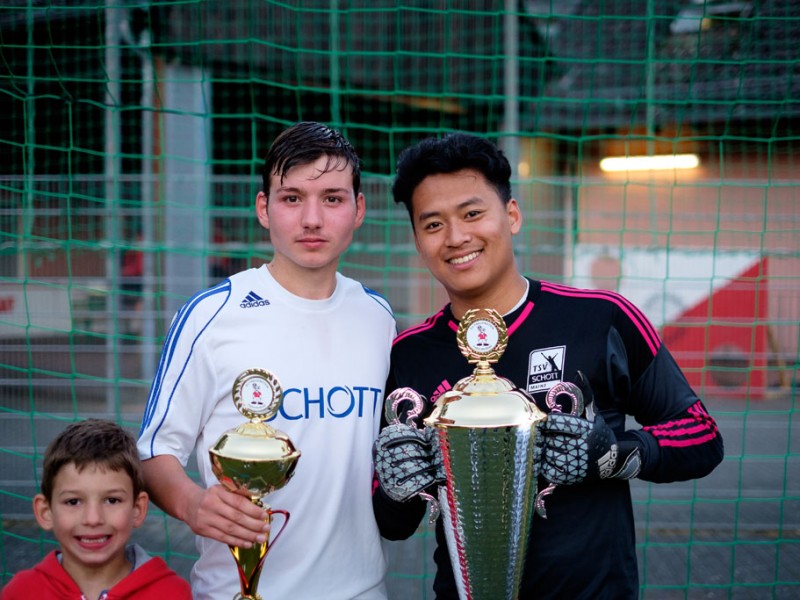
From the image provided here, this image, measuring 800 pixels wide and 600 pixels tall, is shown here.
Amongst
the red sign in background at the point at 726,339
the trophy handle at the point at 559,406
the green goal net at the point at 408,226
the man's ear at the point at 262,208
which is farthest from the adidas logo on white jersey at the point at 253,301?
the red sign in background at the point at 726,339

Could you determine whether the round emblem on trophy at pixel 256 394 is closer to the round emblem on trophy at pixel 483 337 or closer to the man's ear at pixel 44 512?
the round emblem on trophy at pixel 483 337

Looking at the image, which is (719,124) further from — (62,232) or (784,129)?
(62,232)

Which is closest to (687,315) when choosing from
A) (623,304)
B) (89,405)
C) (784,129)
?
(784,129)

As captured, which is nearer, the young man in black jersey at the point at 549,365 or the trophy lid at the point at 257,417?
the trophy lid at the point at 257,417

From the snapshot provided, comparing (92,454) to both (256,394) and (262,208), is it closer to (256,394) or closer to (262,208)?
(256,394)

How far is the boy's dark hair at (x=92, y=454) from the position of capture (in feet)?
5.04

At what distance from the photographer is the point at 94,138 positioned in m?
7.82

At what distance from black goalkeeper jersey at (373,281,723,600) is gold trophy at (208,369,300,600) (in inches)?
12.3

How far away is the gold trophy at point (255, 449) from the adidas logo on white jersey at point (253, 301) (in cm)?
33

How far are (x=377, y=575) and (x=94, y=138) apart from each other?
718cm

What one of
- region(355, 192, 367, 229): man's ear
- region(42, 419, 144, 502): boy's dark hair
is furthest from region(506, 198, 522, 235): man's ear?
region(42, 419, 144, 502): boy's dark hair

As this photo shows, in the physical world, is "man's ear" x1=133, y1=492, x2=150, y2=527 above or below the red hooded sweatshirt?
above

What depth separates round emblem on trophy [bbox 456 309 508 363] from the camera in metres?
1.36

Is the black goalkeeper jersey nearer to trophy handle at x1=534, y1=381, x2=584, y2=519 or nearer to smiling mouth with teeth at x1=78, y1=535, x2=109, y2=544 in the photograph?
trophy handle at x1=534, y1=381, x2=584, y2=519
